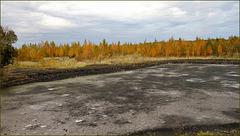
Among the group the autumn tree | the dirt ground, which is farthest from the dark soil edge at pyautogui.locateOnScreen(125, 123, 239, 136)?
the autumn tree


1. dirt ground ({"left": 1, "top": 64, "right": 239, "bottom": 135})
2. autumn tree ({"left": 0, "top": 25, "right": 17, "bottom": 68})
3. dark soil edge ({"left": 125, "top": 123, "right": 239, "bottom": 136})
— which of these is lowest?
dark soil edge ({"left": 125, "top": 123, "right": 239, "bottom": 136})

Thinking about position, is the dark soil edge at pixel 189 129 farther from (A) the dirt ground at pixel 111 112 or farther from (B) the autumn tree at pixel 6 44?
(B) the autumn tree at pixel 6 44

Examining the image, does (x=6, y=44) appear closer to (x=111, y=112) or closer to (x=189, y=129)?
(x=111, y=112)

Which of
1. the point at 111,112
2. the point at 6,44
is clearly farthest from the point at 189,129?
the point at 6,44

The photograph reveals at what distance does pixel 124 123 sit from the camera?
6629 millimetres

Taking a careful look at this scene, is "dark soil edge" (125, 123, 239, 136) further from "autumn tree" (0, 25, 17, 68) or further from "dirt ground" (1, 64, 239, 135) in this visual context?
"autumn tree" (0, 25, 17, 68)

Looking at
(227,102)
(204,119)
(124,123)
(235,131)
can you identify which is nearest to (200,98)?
A: (227,102)

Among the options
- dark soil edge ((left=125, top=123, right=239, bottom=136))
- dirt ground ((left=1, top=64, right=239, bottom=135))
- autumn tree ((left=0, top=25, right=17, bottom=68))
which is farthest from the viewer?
autumn tree ((left=0, top=25, right=17, bottom=68))

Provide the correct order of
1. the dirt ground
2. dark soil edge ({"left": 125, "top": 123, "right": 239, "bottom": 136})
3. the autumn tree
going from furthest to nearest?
the autumn tree → the dirt ground → dark soil edge ({"left": 125, "top": 123, "right": 239, "bottom": 136})

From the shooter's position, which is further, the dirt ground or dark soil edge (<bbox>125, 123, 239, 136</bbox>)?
the dirt ground

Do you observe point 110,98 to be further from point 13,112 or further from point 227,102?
point 227,102

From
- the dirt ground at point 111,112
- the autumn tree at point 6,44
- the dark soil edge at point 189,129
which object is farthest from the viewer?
the autumn tree at point 6,44

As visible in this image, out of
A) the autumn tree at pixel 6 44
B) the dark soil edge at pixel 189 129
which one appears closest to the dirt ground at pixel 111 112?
the dark soil edge at pixel 189 129

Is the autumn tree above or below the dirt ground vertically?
above
